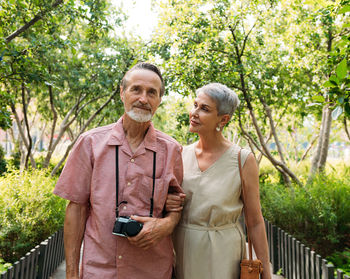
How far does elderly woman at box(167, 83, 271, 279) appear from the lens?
7.32 feet

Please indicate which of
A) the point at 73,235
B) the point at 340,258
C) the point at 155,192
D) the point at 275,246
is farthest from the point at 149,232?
the point at 340,258

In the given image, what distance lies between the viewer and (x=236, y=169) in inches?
92.4

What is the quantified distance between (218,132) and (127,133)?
2.44 ft

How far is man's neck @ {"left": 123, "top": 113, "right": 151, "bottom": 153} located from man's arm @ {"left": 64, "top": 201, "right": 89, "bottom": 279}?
52cm

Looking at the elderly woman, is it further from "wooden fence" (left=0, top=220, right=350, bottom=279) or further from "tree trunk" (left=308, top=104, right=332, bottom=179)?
"tree trunk" (left=308, top=104, right=332, bottom=179)

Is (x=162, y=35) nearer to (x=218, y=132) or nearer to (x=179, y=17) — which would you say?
(x=179, y=17)

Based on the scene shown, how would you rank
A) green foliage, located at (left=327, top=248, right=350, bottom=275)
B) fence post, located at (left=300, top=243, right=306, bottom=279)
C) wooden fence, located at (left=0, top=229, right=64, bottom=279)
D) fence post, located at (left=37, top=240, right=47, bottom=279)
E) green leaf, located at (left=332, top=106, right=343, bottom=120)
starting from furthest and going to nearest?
green foliage, located at (left=327, top=248, right=350, bottom=275) → fence post, located at (left=300, top=243, right=306, bottom=279) → fence post, located at (left=37, top=240, right=47, bottom=279) → wooden fence, located at (left=0, top=229, right=64, bottom=279) → green leaf, located at (left=332, top=106, right=343, bottom=120)

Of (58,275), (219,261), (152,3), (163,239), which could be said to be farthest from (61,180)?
(152,3)

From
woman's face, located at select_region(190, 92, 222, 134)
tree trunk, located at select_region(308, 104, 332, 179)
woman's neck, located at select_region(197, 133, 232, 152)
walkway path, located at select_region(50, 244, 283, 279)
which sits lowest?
walkway path, located at select_region(50, 244, 283, 279)

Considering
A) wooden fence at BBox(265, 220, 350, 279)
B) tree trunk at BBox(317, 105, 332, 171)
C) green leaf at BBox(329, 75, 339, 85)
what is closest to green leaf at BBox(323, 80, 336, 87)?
green leaf at BBox(329, 75, 339, 85)

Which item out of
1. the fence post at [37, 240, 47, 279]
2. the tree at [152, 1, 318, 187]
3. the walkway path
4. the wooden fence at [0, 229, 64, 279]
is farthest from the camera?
the tree at [152, 1, 318, 187]

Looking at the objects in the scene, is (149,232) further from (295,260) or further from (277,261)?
(277,261)

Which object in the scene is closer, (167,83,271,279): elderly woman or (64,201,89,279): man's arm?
(64,201,89,279): man's arm

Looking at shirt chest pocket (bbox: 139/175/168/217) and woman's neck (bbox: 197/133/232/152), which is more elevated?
woman's neck (bbox: 197/133/232/152)
